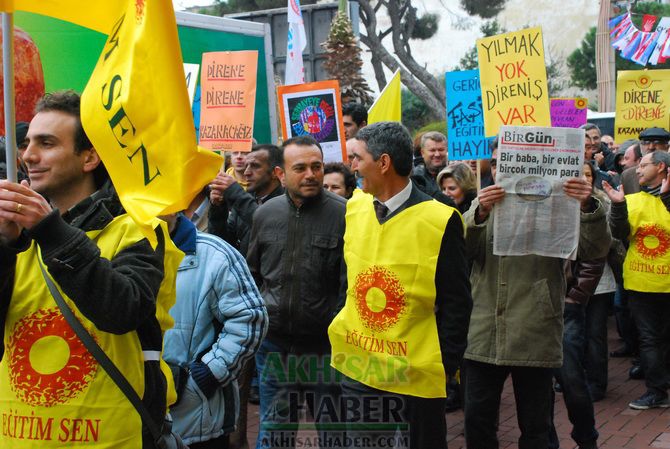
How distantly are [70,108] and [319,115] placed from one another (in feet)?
15.3

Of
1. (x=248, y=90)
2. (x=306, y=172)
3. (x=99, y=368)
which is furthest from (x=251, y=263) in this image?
(x=99, y=368)

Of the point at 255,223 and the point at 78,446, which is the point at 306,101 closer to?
the point at 255,223

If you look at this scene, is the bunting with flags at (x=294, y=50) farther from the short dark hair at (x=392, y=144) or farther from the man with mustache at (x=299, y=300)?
the short dark hair at (x=392, y=144)

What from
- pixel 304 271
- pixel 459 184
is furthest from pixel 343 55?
pixel 304 271

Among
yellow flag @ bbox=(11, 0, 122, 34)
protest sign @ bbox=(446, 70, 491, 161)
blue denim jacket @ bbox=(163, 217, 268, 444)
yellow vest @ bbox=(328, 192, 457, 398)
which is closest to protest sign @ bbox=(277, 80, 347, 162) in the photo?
protest sign @ bbox=(446, 70, 491, 161)

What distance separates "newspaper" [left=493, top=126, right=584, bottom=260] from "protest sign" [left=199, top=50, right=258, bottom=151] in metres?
2.95

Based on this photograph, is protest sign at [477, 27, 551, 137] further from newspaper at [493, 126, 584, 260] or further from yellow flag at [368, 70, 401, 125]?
yellow flag at [368, 70, 401, 125]

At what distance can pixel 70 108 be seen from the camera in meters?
2.66

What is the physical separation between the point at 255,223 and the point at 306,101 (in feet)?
7.78

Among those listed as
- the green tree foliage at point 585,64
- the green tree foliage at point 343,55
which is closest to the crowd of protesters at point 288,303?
the green tree foliage at point 343,55

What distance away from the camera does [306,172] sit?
5035 millimetres

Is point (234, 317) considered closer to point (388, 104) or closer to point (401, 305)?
point (401, 305)

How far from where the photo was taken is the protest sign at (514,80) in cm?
568

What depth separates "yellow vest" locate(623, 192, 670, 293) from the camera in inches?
271
